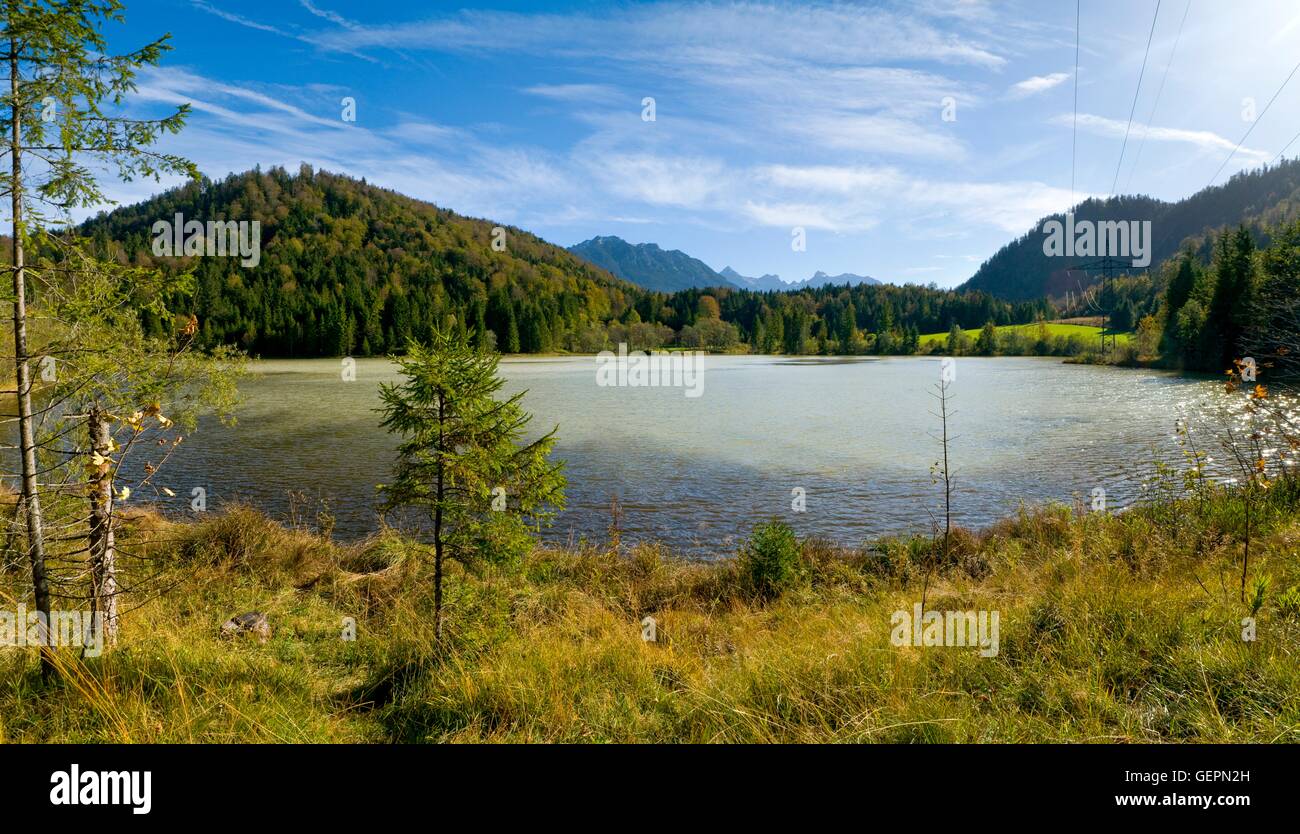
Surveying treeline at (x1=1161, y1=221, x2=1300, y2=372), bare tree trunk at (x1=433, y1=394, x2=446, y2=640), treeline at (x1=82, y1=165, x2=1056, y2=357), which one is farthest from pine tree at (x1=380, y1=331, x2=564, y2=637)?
treeline at (x1=82, y1=165, x2=1056, y2=357)

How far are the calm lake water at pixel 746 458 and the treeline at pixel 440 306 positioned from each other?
234ft

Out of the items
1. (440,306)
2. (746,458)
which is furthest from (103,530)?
(440,306)

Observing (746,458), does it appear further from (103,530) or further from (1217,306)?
(1217,306)

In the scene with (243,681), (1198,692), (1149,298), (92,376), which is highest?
(1149,298)

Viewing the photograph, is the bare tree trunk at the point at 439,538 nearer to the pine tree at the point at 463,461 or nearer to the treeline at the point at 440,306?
the pine tree at the point at 463,461

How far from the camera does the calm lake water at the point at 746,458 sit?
52.4ft

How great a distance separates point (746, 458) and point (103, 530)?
776 inches

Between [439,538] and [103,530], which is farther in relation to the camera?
[439,538]

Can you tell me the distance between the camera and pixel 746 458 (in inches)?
911

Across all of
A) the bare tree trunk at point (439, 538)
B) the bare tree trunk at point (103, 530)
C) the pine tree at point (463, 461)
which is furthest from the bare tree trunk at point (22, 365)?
the bare tree trunk at point (439, 538)

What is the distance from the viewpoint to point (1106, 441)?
2500 centimetres
